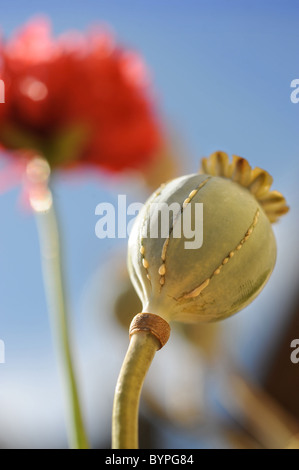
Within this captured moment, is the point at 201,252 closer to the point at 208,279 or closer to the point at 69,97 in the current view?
the point at 208,279

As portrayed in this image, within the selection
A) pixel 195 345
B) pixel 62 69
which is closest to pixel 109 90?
pixel 62 69

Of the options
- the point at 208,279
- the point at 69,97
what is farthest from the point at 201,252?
the point at 69,97

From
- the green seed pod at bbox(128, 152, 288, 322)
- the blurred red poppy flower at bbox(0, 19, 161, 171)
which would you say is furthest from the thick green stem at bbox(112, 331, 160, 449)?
the blurred red poppy flower at bbox(0, 19, 161, 171)

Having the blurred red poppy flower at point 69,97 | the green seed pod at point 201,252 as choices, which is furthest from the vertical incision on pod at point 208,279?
the blurred red poppy flower at point 69,97
